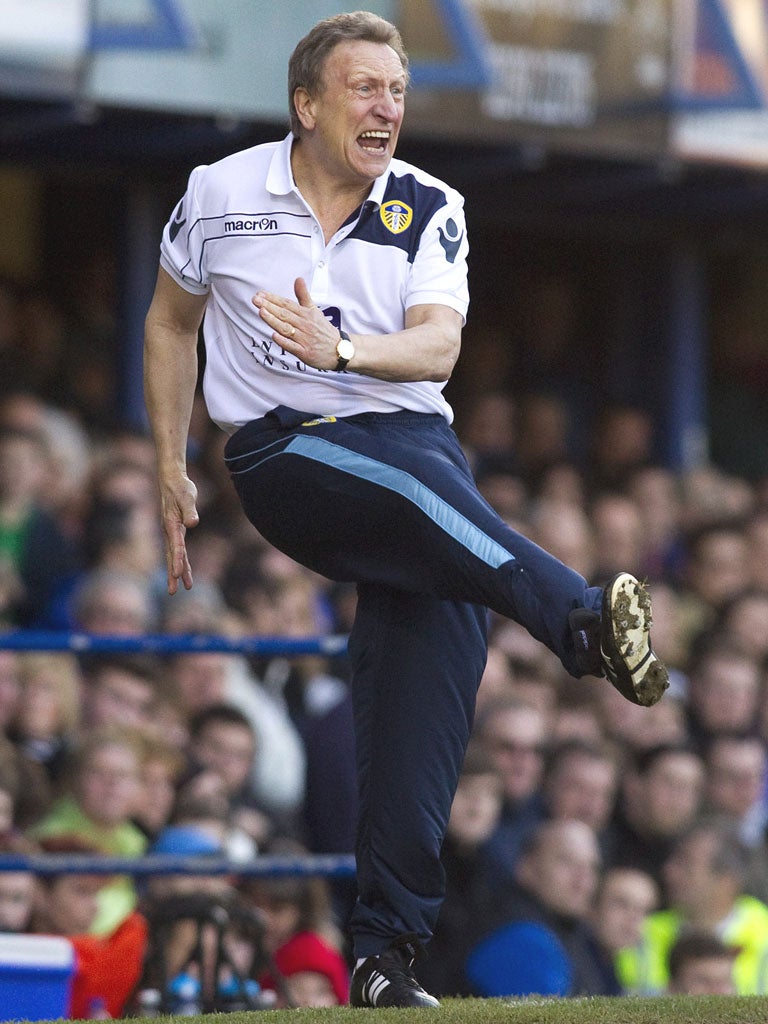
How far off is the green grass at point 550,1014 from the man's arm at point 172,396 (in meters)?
Answer: 1.02

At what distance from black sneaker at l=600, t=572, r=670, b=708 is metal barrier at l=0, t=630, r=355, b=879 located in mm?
1988

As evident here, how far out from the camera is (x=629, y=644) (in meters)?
3.70

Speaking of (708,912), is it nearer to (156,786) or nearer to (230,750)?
(230,750)

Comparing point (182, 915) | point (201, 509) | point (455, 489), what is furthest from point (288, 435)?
point (201, 509)

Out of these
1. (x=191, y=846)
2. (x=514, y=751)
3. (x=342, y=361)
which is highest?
(x=342, y=361)

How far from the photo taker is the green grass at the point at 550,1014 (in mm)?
3805

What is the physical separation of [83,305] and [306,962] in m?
4.99

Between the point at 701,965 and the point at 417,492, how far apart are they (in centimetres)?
336

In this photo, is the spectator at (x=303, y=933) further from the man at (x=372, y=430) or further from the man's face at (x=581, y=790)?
the man at (x=372, y=430)

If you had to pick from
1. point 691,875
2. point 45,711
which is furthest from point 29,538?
point 691,875

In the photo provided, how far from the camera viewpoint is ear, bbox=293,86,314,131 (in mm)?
4090

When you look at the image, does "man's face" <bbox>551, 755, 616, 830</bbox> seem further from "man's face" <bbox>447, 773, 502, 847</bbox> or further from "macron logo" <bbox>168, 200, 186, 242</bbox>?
"macron logo" <bbox>168, 200, 186, 242</bbox>

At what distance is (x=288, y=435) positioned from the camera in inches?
159

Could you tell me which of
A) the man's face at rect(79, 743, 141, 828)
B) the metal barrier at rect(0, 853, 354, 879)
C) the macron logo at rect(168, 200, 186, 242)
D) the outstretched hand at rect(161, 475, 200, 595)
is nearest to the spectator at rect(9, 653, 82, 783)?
the man's face at rect(79, 743, 141, 828)
